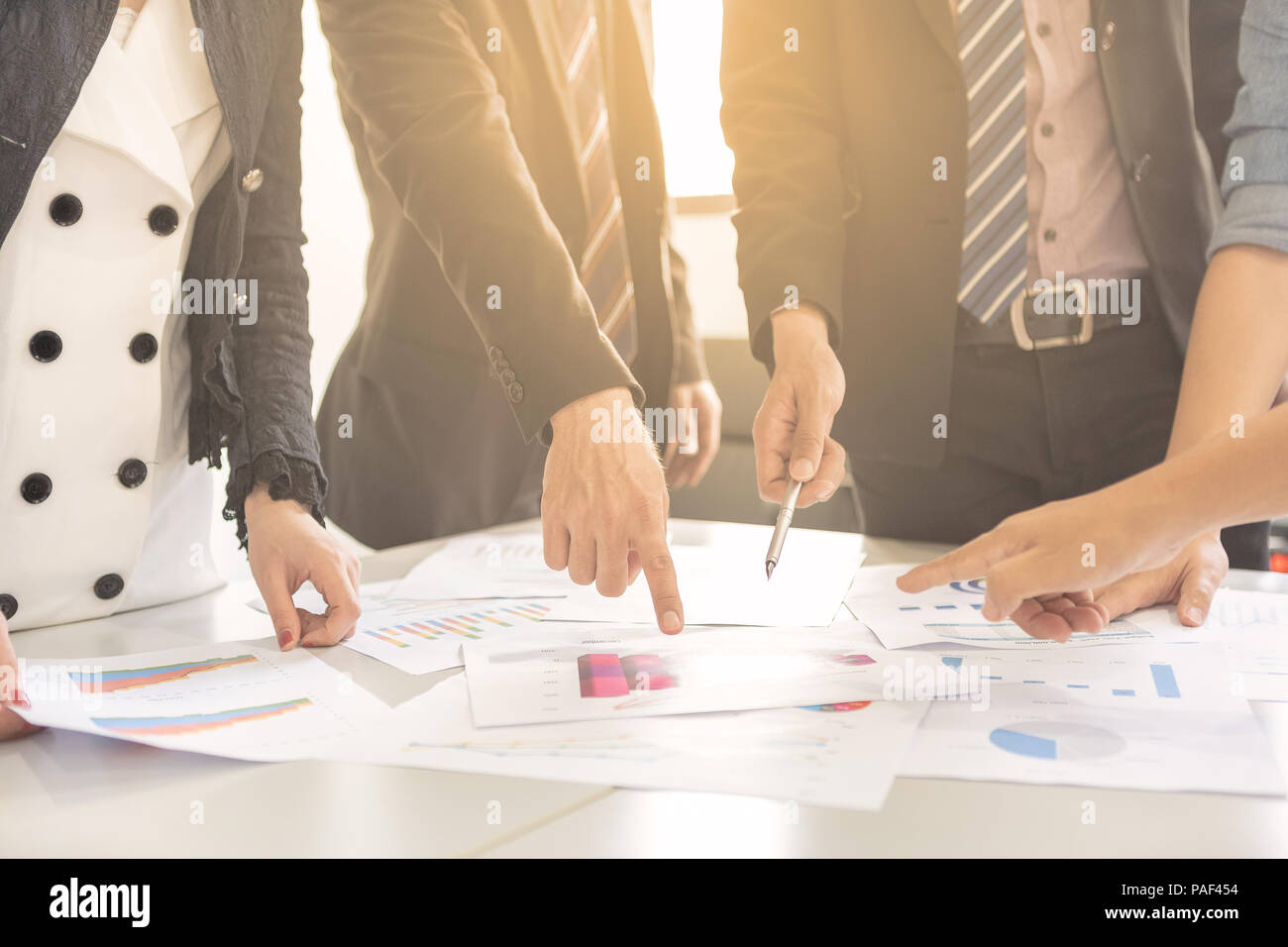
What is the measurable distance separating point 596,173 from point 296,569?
0.99 meters

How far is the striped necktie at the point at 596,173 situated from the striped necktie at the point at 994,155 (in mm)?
544

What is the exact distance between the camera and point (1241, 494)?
0.77 m

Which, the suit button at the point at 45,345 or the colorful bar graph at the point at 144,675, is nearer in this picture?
the colorful bar graph at the point at 144,675

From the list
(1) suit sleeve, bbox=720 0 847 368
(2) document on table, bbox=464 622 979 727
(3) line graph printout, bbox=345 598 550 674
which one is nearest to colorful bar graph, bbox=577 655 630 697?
(2) document on table, bbox=464 622 979 727

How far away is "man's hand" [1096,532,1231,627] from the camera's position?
0.99 m

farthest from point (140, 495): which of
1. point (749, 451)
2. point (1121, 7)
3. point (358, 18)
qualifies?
point (749, 451)

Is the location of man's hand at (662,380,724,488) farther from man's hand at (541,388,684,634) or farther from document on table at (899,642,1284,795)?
document on table at (899,642,1284,795)

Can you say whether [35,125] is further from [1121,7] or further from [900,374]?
[1121,7]

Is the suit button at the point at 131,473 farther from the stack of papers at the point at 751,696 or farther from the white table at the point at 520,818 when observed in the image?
the white table at the point at 520,818

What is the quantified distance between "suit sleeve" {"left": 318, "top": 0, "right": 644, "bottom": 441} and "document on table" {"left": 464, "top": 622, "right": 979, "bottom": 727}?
0.25 meters

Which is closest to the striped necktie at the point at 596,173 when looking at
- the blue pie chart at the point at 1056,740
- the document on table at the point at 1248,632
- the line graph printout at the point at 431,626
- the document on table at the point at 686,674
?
the line graph printout at the point at 431,626

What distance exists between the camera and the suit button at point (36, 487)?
3.10 feet
